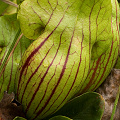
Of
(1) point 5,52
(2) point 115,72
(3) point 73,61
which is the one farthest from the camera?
(2) point 115,72

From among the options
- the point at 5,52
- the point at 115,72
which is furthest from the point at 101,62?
the point at 5,52

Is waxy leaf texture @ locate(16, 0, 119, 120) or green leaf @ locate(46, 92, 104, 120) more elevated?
waxy leaf texture @ locate(16, 0, 119, 120)

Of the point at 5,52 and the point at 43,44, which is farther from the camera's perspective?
the point at 5,52

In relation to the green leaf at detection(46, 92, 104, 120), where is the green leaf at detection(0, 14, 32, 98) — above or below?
above

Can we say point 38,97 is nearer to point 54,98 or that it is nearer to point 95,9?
point 54,98

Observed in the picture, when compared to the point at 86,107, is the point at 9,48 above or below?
above

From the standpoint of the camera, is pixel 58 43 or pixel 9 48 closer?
pixel 58 43
